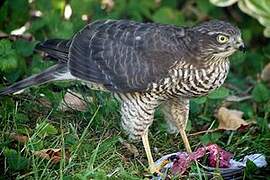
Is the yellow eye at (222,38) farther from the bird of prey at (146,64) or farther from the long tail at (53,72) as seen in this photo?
the long tail at (53,72)

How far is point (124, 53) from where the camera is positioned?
4695 mm

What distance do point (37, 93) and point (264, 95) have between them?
5.31 feet

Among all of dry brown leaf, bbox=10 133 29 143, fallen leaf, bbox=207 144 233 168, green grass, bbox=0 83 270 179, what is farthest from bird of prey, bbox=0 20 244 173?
dry brown leaf, bbox=10 133 29 143

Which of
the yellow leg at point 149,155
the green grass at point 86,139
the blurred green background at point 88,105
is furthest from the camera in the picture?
the yellow leg at point 149,155

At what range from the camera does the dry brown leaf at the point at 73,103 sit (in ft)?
16.9

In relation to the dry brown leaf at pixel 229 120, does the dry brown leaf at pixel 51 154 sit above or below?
above

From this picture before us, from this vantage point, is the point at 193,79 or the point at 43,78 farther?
the point at 43,78

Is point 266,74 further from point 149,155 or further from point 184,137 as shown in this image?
point 149,155

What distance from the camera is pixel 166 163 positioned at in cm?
462

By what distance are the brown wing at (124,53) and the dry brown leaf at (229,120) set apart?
913mm

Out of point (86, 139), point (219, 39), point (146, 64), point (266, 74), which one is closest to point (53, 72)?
point (86, 139)

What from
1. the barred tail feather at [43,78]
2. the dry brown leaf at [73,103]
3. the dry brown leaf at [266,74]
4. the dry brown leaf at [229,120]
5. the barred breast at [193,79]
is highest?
the barred breast at [193,79]

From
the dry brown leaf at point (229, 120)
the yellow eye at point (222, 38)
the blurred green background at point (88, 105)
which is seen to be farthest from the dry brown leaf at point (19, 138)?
the dry brown leaf at point (229, 120)

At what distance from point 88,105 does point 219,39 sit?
1.17m
